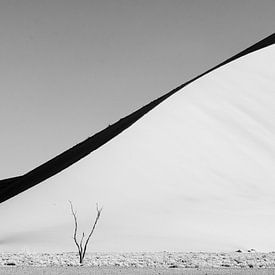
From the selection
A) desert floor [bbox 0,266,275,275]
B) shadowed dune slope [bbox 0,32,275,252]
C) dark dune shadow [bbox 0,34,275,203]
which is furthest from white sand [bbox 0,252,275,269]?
dark dune shadow [bbox 0,34,275,203]

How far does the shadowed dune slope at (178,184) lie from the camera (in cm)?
2639

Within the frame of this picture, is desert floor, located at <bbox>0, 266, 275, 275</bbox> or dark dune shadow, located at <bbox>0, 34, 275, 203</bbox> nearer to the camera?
desert floor, located at <bbox>0, 266, 275, 275</bbox>

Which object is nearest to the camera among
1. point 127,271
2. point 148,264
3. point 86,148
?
point 127,271

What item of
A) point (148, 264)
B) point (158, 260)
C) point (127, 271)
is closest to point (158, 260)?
point (158, 260)

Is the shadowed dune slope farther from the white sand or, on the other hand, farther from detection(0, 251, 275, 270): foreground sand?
the white sand

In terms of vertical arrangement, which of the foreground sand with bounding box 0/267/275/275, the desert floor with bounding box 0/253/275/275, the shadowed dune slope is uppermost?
the shadowed dune slope

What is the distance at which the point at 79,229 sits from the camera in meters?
27.5

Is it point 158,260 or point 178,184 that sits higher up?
point 178,184

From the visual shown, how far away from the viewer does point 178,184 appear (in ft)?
103

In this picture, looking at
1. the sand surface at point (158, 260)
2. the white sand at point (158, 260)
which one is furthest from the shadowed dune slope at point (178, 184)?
the white sand at point (158, 260)

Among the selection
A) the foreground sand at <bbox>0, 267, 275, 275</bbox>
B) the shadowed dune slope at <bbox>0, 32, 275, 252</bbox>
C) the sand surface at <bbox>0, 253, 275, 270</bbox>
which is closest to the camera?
the foreground sand at <bbox>0, 267, 275, 275</bbox>

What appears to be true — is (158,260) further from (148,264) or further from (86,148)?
(86,148)

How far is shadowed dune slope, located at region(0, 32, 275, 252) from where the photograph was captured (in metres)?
26.4

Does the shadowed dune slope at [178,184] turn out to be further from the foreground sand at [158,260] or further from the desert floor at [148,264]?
the desert floor at [148,264]
